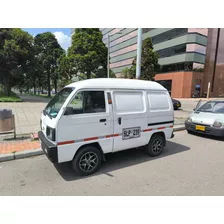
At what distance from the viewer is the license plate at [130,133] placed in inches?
154

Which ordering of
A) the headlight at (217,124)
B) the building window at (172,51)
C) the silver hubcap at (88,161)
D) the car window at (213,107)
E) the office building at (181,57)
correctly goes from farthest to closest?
1. the building window at (172,51)
2. the office building at (181,57)
3. the car window at (213,107)
4. the headlight at (217,124)
5. the silver hubcap at (88,161)

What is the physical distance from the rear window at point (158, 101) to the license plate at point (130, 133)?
73cm

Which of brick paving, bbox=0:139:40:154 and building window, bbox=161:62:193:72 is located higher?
building window, bbox=161:62:193:72

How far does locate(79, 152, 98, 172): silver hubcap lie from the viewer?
3.48 m

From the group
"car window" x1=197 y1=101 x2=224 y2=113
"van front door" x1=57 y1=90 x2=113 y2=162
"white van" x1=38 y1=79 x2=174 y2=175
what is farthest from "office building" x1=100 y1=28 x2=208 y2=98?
"van front door" x1=57 y1=90 x2=113 y2=162

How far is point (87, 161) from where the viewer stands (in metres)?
3.51

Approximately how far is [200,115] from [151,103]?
325 cm

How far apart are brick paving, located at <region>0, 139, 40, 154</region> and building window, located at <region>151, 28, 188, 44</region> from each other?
30469 millimetres

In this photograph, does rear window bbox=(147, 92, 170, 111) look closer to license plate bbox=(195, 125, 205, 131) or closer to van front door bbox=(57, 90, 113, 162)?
van front door bbox=(57, 90, 113, 162)

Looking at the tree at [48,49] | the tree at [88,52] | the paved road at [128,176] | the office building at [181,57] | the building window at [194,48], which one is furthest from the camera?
the office building at [181,57]

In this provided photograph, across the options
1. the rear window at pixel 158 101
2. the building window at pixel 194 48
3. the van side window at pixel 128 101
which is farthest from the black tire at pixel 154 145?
the building window at pixel 194 48

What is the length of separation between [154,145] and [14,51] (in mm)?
17288

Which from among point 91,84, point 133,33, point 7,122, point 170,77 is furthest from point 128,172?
point 133,33

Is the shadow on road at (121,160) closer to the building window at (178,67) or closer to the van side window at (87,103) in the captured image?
the van side window at (87,103)
